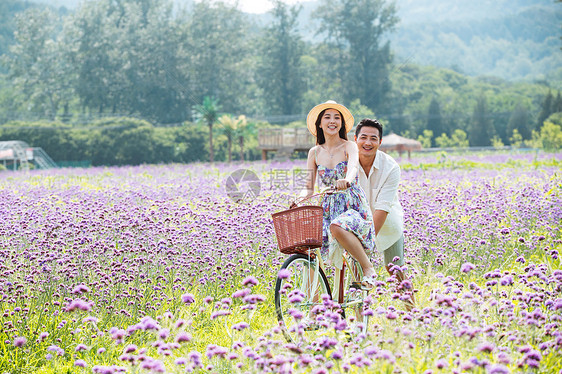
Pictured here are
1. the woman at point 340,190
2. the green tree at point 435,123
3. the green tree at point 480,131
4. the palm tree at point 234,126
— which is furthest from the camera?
the green tree at point 435,123

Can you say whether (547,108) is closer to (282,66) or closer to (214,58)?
(282,66)

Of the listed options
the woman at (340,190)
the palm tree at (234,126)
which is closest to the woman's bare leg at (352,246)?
the woman at (340,190)

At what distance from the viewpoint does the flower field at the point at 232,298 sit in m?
3.00

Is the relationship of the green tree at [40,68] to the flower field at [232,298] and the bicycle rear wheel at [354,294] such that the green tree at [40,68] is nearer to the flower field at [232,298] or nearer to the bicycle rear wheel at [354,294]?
the flower field at [232,298]

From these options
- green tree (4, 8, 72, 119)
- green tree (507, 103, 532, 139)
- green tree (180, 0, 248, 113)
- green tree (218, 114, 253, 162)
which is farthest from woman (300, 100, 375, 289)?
green tree (507, 103, 532, 139)

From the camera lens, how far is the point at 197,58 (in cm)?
6238

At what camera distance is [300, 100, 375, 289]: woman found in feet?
14.0

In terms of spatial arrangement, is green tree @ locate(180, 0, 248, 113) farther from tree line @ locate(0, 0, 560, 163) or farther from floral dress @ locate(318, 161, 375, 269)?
floral dress @ locate(318, 161, 375, 269)

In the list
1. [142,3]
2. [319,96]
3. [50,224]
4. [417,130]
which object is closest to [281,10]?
[319,96]

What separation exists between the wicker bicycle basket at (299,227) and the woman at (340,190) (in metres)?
0.27

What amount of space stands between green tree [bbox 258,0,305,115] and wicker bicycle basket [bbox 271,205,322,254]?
208 feet

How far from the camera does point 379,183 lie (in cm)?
475

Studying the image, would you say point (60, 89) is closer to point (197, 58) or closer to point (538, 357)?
point (197, 58)

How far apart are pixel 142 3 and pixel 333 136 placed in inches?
2797
